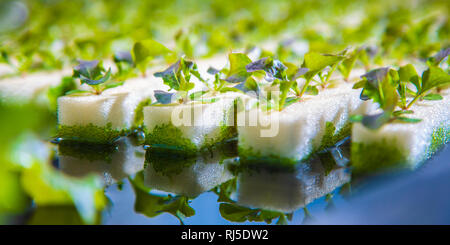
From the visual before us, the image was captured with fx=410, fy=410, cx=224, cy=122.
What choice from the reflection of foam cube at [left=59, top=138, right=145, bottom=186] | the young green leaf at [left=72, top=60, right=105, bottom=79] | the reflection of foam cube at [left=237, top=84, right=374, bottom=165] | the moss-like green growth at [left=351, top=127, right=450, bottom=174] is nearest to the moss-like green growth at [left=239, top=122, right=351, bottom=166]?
the reflection of foam cube at [left=237, top=84, right=374, bottom=165]

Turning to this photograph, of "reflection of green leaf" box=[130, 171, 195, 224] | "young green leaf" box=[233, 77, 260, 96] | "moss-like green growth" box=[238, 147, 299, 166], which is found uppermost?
"young green leaf" box=[233, 77, 260, 96]

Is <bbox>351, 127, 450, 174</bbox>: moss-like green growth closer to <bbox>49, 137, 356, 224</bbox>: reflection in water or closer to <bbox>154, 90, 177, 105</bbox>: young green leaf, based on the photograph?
<bbox>49, 137, 356, 224</bbox>: reflection in water

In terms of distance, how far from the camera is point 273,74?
3.18 feet

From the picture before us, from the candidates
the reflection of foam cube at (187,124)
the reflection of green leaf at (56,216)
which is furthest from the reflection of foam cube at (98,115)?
the reflection of green leaf at (56,216)

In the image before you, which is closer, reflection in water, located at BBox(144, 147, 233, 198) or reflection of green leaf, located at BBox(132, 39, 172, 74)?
reflection in water, located at BBox(144, 147, 233, 198)

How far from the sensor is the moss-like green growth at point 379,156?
2.64ft

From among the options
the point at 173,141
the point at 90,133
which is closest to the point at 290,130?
the point at 173,141

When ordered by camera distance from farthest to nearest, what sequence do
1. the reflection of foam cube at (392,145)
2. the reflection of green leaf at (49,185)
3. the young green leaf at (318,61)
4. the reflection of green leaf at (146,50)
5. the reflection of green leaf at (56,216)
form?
the reflection of green leaf at (146,50)
the young green leaf at (318,61)
the reflection of foam cube at (392,145)
the reflection of green leaf at (56,216)
the reflection of green leaf at (49,185)

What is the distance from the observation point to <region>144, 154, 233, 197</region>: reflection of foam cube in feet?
2.68

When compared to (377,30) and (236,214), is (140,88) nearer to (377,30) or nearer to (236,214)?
(236,214)

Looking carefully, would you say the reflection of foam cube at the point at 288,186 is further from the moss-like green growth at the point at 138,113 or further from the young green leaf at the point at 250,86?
the moss-like green growth at the point at 138,113

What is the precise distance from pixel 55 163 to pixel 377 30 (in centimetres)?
187

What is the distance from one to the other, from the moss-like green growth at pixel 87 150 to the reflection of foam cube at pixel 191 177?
13 centimetres

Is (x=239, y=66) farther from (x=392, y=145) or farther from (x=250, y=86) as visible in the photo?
(x=392, y=145)
